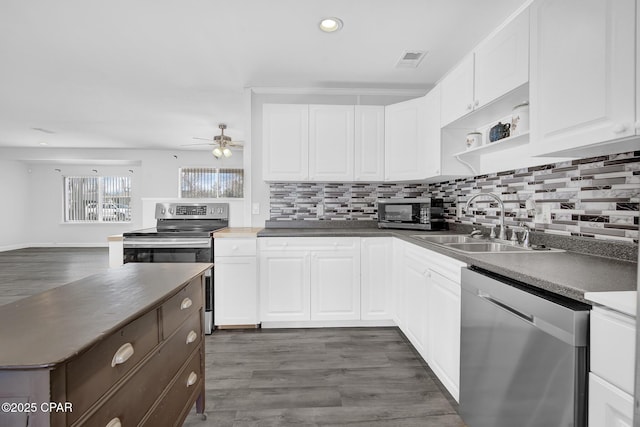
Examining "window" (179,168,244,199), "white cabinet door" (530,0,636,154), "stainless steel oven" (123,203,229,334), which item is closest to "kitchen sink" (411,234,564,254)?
"white cabinet door" (530,0,636,154)

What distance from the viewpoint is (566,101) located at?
1.27 meters

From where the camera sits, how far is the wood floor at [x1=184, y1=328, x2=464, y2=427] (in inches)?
63.8

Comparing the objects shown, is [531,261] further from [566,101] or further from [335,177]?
[335,177]

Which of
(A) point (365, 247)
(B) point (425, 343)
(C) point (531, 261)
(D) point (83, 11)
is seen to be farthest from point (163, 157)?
(C) point (531, 261)

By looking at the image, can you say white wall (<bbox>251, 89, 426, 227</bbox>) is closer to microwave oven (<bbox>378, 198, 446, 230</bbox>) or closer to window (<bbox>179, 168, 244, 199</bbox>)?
microwave oven (<bbox>378, 198, 446, 230</bbox>)

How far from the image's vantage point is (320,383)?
192 cm

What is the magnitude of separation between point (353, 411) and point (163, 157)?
766 centimetres

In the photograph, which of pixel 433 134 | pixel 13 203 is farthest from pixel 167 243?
pixel 13 203

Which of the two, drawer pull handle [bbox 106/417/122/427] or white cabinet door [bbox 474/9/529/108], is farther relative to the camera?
white cabinet door [bbox 474/9/529/108]

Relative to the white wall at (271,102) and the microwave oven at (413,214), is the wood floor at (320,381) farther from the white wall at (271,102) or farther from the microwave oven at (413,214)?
the white wall at (271,102)

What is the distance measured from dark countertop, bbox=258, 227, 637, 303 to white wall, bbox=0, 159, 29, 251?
9.93m

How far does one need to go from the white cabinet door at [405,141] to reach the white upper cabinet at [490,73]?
1.32 feet

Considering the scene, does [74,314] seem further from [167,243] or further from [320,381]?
[167,243]

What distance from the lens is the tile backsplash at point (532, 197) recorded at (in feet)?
4.62
